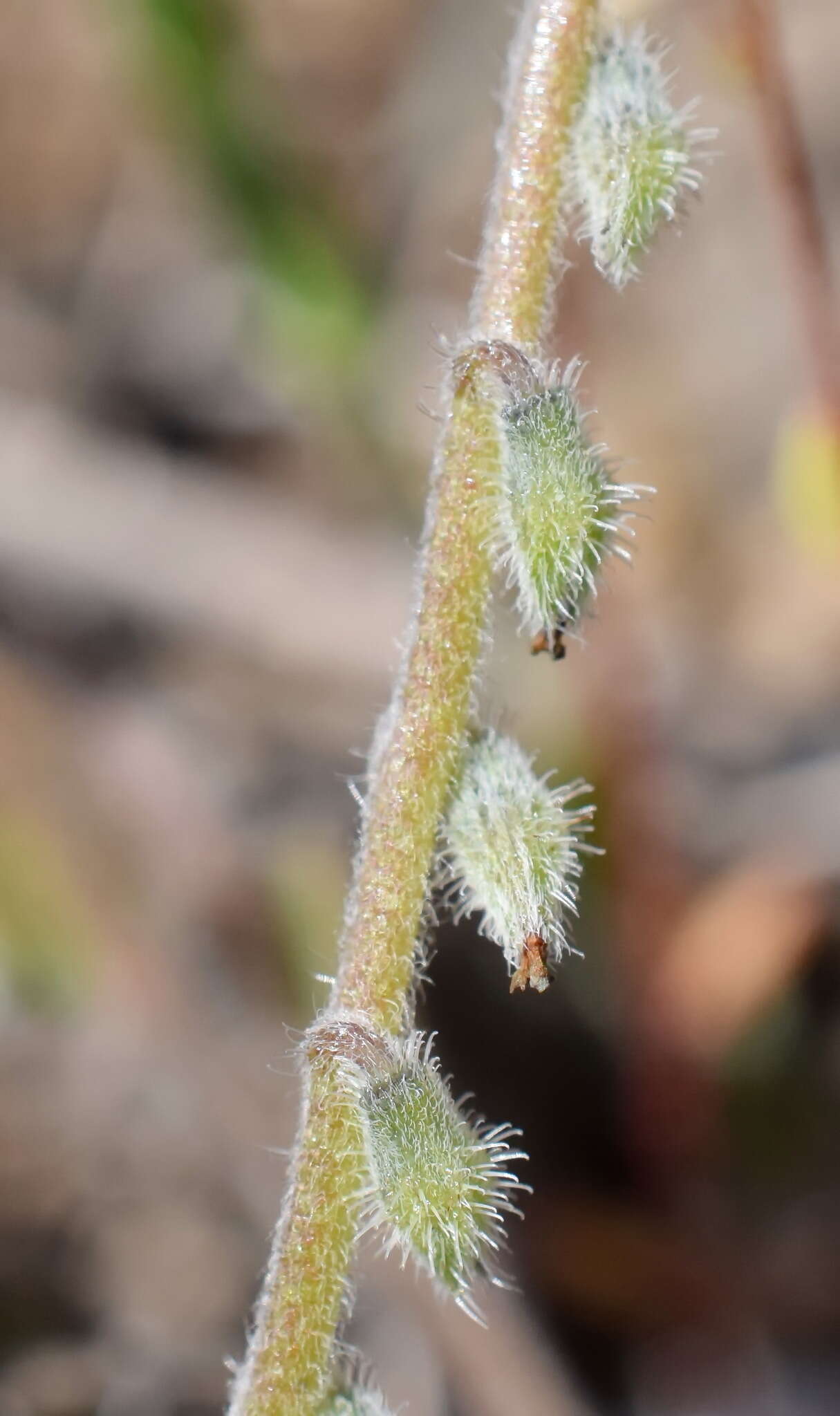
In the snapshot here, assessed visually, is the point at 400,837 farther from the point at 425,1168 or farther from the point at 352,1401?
the point at 352,1401

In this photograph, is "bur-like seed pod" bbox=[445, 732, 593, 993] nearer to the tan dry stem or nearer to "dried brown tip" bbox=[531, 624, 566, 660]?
"dried brown tip" bbox=[531, 624, 566, 660]

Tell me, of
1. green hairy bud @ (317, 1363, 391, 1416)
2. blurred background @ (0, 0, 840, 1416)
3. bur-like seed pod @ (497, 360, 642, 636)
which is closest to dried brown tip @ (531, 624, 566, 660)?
bur-like seed pod @ (497, 360, 642, 636)

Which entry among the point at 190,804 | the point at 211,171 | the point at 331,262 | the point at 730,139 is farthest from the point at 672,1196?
the point at 730,139

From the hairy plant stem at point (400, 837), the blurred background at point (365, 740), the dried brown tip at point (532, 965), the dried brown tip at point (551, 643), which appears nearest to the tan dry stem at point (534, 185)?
the hairy plant stem at point (400, 837)

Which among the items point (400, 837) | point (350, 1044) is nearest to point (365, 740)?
point (400, 837)

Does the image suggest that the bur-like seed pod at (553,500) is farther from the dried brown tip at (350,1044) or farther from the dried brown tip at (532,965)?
the dried brown tip at (350,1044)

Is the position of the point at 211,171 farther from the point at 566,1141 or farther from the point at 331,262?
the point at 566,1141
